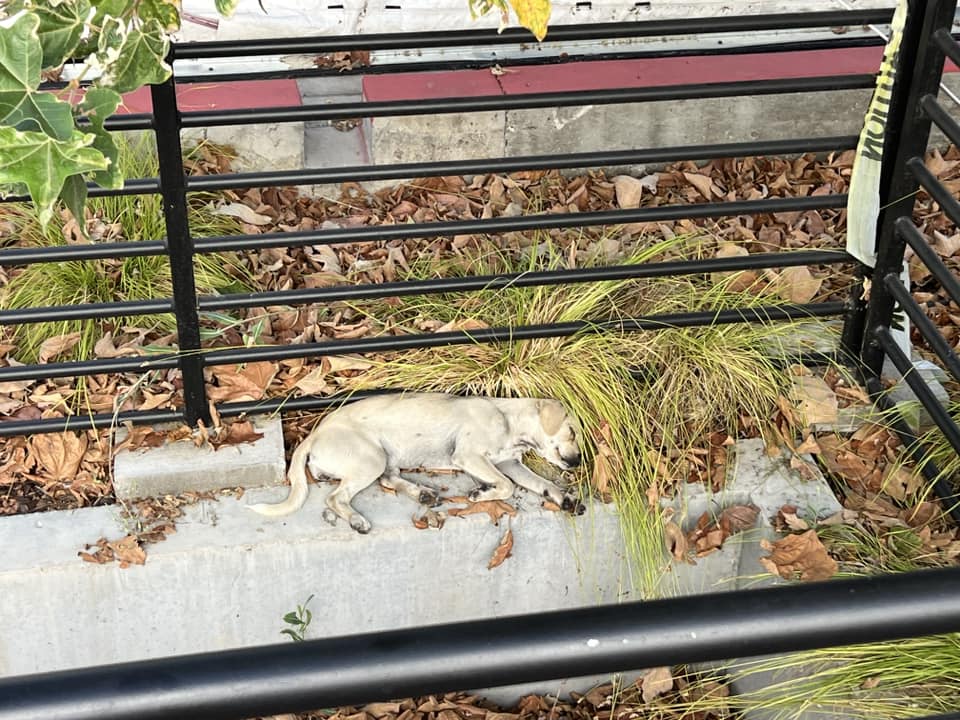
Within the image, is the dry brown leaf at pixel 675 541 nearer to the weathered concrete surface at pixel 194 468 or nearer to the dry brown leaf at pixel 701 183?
the weathered concrete surface at pixel 194 468

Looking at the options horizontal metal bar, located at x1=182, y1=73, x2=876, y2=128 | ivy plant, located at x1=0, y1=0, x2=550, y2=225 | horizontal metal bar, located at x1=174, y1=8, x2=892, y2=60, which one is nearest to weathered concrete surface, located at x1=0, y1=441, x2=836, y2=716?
horizontal metal bar, located at x1=182, y1=73, x2=876, y2=128

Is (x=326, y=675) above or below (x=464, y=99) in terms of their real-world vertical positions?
below

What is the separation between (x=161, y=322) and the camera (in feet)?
13.3

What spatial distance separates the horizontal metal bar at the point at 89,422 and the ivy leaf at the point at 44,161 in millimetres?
1793

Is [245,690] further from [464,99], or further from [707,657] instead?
[464,99]

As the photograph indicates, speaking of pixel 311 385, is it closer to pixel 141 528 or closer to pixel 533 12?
pixel 141 528

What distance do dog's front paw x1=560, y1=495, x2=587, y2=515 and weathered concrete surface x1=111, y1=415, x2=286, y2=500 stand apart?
0.82 metres

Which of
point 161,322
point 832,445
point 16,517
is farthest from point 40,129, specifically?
point 832,445

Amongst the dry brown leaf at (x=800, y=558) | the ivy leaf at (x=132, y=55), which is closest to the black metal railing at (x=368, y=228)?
the dry brown leaf at (x=800, y=558)

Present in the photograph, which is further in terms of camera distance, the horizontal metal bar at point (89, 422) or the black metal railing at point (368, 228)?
the horizontal metal bar at point (89, 422)

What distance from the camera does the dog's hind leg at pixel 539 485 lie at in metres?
→ 3.69

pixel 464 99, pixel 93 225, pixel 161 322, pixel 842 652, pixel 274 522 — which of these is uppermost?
pixel 464 99

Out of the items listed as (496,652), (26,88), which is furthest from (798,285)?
(496,652)

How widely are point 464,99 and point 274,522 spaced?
1.29 m
